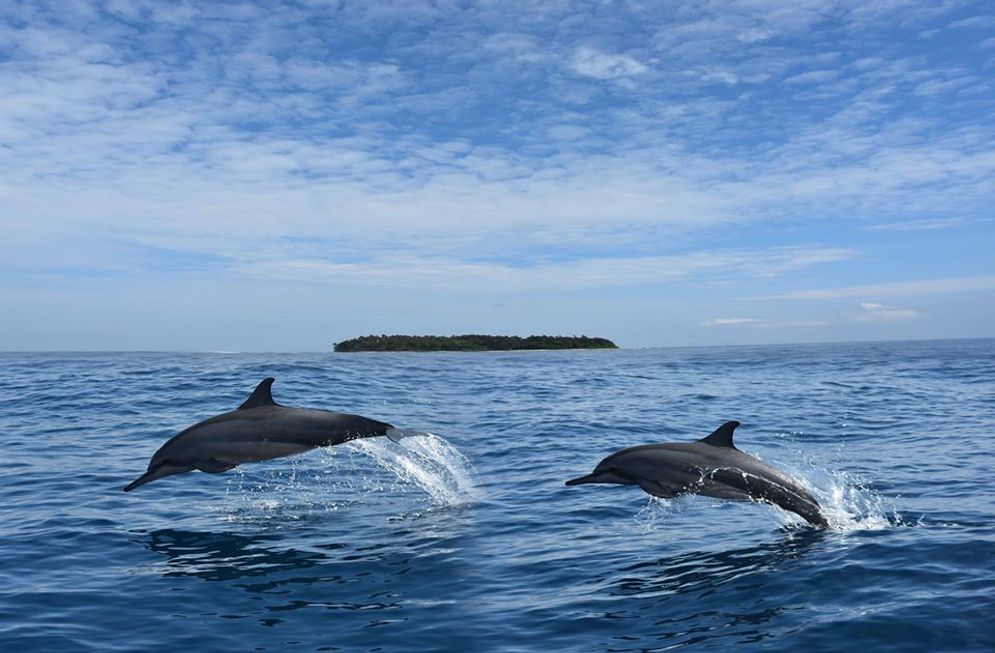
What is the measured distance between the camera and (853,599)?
836cm

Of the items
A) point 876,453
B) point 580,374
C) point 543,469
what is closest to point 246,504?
point 543,469

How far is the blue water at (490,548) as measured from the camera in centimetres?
773

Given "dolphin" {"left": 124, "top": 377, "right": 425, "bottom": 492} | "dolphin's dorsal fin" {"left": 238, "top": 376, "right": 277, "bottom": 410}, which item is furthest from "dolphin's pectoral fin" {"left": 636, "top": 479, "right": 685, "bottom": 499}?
"dolphin's dorsal fin" {"left": 238, "top": 376, "right": 277, "bottom": 410}

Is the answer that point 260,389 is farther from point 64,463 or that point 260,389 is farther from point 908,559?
point 908,559

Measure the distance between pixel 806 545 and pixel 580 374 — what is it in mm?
32887

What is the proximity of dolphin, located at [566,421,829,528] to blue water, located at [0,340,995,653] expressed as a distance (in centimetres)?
53

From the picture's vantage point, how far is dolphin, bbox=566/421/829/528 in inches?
414

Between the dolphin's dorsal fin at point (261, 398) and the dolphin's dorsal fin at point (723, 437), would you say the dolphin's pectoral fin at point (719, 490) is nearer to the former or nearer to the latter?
the dolphin's dorsal fin at point (723, 437)

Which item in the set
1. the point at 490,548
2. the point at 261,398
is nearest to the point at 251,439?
the point at 261,398

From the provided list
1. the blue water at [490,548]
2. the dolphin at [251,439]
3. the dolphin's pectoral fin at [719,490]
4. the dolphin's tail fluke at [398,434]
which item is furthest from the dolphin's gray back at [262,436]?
the dolphin's pectoral fin at [719,490]

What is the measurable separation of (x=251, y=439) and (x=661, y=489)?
227 inches

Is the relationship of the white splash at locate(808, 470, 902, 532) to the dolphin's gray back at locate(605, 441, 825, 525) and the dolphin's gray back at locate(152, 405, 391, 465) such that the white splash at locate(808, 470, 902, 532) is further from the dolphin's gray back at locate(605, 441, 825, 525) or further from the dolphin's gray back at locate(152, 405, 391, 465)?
the dolphin's gray back at locate(152, 405, 391, 465)

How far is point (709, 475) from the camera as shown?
10555mm

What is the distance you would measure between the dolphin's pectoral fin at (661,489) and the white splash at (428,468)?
148 inches
